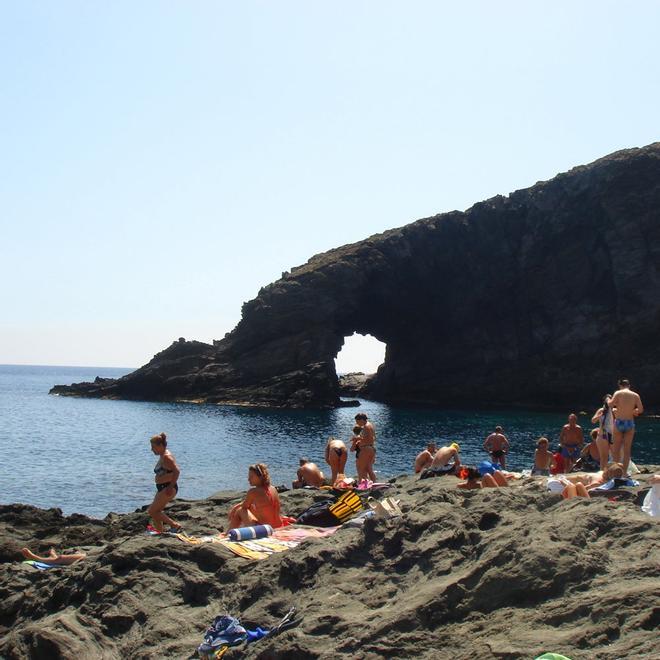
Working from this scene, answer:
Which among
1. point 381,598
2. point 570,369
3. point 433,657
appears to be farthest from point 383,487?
point 570,369

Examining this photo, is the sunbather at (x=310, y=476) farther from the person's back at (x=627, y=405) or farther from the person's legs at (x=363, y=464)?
the person's back at (x=627, y=405)

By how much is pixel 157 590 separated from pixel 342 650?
293 centimetres

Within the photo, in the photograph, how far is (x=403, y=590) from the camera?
7051mm

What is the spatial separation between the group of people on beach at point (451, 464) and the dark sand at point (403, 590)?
184cm

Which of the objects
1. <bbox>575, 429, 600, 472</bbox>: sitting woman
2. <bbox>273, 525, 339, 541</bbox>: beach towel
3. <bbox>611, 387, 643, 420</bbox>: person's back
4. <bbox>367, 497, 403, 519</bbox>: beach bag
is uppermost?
<bbox>611, 387, 643, 420</bbox>: person's back

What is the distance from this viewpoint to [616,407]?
43.9 ft

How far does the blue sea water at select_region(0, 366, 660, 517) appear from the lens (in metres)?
27.3

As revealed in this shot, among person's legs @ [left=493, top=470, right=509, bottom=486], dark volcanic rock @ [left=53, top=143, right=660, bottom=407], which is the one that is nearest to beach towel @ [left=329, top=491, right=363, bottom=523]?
person's legs @ [left=493, top=470, right=509, bottom=486]

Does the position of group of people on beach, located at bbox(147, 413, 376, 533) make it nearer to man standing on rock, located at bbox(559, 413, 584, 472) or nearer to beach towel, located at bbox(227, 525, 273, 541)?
beach towel, located at bbox(227, 525, 273, 541)

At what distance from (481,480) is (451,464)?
8.49ft

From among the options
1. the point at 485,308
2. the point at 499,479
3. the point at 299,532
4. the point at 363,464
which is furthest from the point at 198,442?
the point at 485,308

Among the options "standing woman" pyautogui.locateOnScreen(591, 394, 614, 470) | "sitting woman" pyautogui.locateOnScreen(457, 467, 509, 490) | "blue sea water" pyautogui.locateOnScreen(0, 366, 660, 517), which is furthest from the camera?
"blue sea water" pyautogui.locateOnScreen(0, 366, 660, 517)

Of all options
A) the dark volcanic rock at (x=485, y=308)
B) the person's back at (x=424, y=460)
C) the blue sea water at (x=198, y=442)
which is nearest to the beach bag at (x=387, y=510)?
the person's back at (x=424, y=460)

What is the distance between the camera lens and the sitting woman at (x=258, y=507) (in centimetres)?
1098
